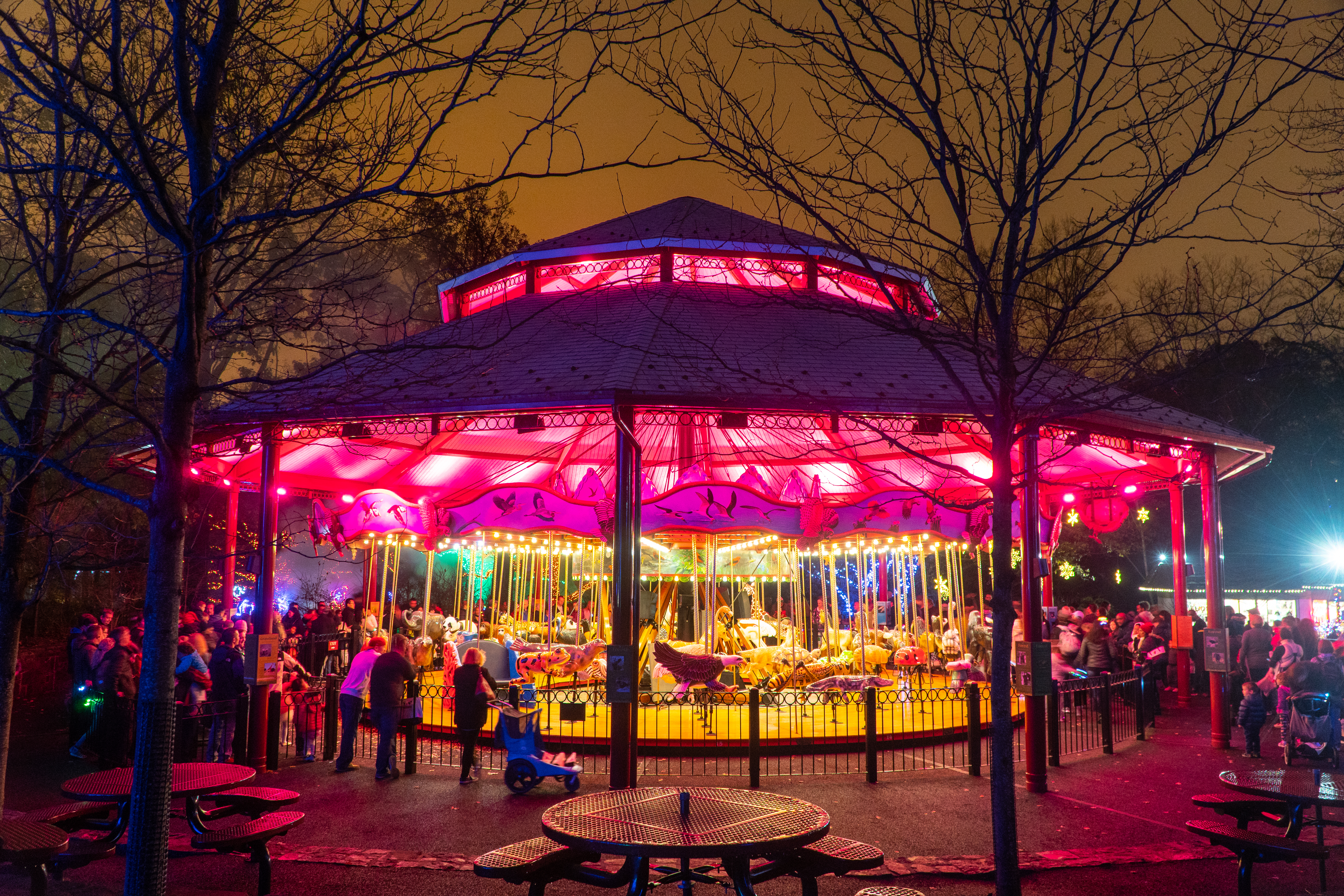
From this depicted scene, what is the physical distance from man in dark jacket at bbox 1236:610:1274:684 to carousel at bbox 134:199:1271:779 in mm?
2461

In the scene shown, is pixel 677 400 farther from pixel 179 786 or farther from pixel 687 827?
pixel 179 786

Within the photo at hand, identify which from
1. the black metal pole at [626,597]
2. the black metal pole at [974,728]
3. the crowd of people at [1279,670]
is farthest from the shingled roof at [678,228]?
the crowd of people at [1279,670]

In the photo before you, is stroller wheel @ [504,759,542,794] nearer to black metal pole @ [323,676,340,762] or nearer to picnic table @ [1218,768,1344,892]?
black metal pole @ [323,676,340,762]

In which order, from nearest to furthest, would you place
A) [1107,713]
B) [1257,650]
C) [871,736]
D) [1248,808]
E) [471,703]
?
1. [1248,808]
2. [871,736]
3. [471,703]
4. [1107,713]
5. [1257,650]

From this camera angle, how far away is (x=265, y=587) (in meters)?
10.9

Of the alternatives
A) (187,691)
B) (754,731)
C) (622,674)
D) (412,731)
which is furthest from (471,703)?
(187,691)

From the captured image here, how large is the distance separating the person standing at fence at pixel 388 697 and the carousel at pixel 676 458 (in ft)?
5.44

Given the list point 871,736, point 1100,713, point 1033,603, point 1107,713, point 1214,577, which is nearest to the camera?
point 871,736

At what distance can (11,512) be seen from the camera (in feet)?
18.0

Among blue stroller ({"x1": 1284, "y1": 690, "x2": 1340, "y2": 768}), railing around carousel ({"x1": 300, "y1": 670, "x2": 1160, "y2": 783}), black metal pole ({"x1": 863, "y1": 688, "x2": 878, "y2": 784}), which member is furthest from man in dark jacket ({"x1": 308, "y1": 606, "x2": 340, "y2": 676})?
blue stroller ({"x1": 1284, "y1": 690, "x2": 1340, "y2": 768})

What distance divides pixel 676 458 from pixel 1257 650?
32.3 feet

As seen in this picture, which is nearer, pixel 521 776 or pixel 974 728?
pixel 521 776

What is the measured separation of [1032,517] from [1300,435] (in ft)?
76.9

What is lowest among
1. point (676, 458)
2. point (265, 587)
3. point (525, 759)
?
point (525, 759)
